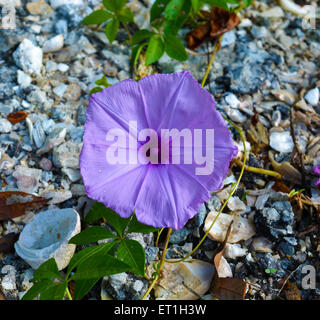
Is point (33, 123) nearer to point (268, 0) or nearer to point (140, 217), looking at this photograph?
point (140, 217)

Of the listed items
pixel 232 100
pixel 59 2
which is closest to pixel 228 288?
pixel 232 100

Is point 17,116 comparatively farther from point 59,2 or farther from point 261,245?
point 261,245

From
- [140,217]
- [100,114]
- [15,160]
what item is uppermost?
[100,114]

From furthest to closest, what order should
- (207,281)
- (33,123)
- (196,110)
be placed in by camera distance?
(33,123), (207,281), (196,110)

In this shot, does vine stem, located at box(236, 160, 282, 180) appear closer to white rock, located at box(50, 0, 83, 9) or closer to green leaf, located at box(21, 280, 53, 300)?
green leaf, located at box(21, 280, 53, 300)

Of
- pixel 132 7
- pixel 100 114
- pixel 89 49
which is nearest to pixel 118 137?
pixel 100 114

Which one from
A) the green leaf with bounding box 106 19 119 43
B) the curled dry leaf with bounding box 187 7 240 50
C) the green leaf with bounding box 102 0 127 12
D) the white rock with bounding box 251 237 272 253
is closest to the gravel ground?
the white rock with bounding box 251 237 272 253

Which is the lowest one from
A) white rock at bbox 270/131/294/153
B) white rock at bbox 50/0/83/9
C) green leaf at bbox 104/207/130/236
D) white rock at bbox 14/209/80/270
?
white rock at bbox 14/209/80/270
